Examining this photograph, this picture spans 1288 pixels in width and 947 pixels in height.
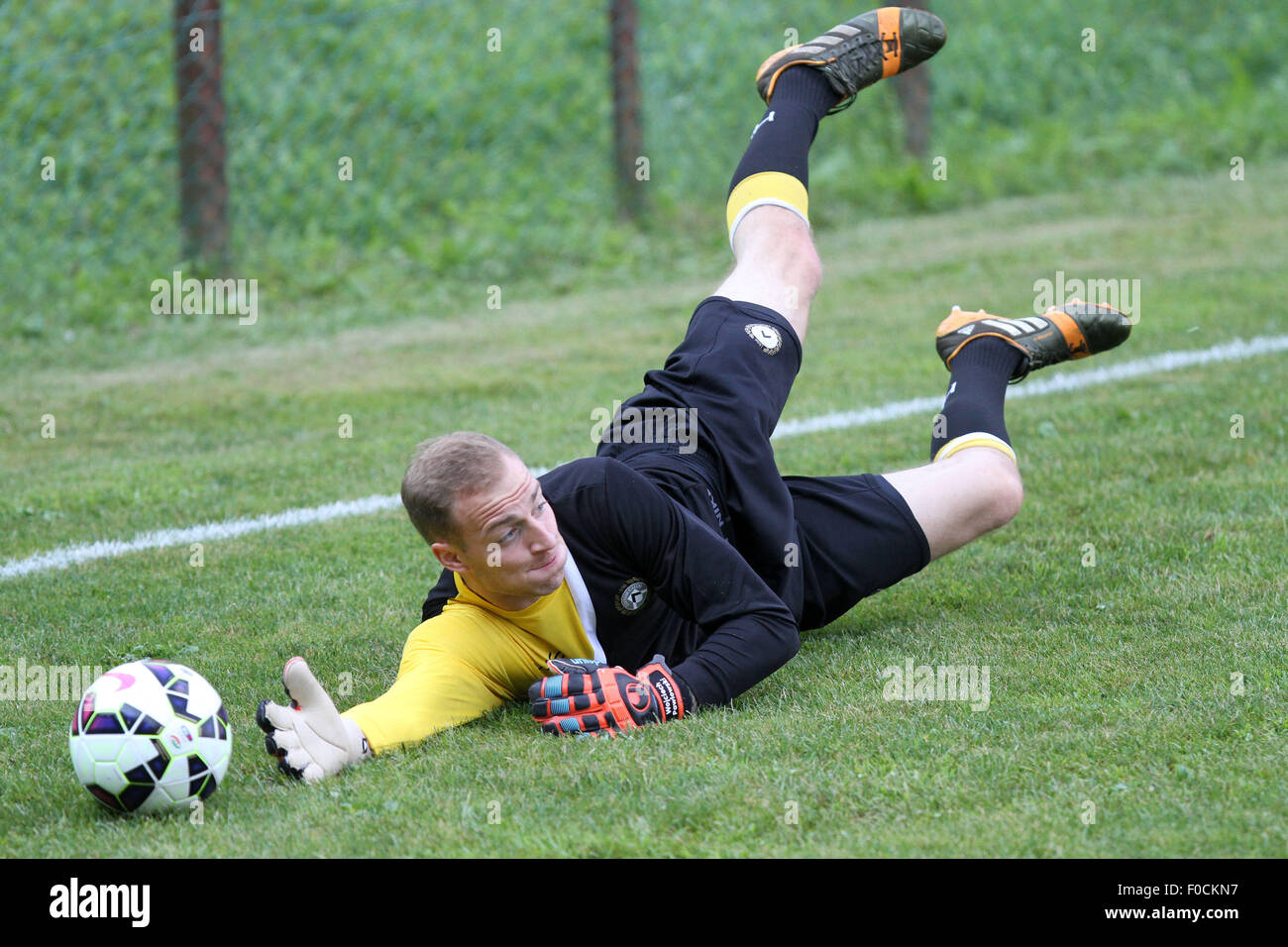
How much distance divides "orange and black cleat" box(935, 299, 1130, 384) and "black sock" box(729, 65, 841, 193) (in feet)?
2.66

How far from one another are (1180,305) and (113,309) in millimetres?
6879

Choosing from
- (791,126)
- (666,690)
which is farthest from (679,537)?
(791,126)

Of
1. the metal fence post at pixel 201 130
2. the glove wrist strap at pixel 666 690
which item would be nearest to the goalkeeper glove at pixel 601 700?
the glove wrist strap at pixel 666 690

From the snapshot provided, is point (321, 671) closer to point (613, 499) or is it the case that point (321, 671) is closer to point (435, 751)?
point (435, 751)

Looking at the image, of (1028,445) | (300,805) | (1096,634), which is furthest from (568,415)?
(300,805)

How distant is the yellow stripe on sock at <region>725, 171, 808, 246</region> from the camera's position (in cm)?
531

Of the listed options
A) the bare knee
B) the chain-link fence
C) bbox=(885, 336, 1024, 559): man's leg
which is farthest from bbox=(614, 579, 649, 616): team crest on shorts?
the chain-link fence

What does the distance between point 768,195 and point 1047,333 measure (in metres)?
1.15

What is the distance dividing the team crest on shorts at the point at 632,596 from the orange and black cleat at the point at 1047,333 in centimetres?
187

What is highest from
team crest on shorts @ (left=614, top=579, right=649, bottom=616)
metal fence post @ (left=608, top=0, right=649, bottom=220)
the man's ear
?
metal fence post @ (left=608, top=0, right=649, bottom=220)

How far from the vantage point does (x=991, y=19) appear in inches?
565

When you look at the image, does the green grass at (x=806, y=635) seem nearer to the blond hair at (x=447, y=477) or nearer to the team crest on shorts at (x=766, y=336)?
the blond hair at (x=447, y=477)

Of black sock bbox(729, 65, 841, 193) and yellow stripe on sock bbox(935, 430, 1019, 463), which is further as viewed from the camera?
black sock bbox(729, 65, 841, 193)

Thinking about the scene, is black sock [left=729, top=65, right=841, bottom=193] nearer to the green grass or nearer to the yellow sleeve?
the green grass
